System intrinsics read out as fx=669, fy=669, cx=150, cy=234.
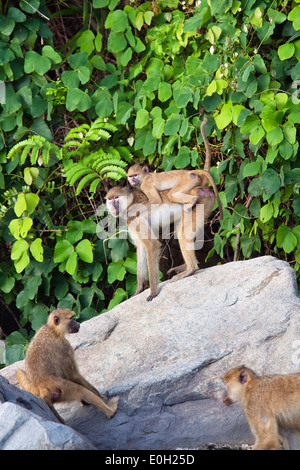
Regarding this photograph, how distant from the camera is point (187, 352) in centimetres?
417

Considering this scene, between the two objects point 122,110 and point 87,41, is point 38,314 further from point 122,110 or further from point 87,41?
point 87,41

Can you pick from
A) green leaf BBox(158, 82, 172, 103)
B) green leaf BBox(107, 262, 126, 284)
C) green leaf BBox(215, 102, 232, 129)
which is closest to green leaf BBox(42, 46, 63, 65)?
green leaf BBox(158, 82, 172, 103)

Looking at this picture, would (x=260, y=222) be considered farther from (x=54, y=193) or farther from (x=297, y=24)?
(x=54, y=193)

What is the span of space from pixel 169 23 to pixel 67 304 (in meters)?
2.79

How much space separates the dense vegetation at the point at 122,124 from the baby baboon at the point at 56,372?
2109 millimetres

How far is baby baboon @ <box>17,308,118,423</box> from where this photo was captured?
3.71 m

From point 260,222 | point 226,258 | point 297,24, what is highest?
point 297,24

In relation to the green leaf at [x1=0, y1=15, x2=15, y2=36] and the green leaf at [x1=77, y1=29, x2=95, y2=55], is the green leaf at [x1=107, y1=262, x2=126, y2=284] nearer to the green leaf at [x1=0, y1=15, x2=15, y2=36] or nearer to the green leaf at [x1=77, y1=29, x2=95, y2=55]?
the green leaf at [x1=77, y1=29, x2=95, y2=55]

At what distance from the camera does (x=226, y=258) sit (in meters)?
6.50

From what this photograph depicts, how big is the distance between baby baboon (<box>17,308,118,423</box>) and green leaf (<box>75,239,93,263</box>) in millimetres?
2078

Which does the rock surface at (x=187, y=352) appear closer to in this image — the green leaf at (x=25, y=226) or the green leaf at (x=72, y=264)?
the green leaf at (x=72, y=264)

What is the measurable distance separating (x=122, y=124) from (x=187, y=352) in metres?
2.80

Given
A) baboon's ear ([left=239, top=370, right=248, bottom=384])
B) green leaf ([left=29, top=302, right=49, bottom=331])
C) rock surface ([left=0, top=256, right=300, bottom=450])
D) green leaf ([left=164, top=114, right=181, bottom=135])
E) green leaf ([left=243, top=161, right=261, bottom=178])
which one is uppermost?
green leaf ([left=164, top=114, right=181, bottom=135])

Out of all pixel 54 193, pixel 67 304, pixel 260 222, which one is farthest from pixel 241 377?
pixel 54 193
